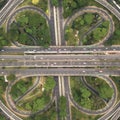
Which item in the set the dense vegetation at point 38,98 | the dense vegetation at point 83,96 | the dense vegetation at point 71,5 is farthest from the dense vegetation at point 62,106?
the dense vegetation at point 71,5

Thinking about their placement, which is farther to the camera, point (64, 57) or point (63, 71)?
point (64, 57)

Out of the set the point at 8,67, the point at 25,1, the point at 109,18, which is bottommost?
the point at 8,67

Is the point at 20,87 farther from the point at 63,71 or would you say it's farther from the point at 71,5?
the point at 71,5

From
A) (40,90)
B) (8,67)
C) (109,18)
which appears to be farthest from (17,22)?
(109,18)

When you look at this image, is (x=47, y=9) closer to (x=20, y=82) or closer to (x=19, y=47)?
(x=19, y=47)

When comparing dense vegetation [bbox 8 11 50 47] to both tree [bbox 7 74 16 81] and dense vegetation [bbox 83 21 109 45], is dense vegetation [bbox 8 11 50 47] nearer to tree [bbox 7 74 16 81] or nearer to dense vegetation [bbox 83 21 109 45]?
tree [bbox 7 74 16 81]

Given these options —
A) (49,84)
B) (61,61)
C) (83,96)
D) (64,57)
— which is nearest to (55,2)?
(64,57)

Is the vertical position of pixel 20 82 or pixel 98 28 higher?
pixel 98 28
